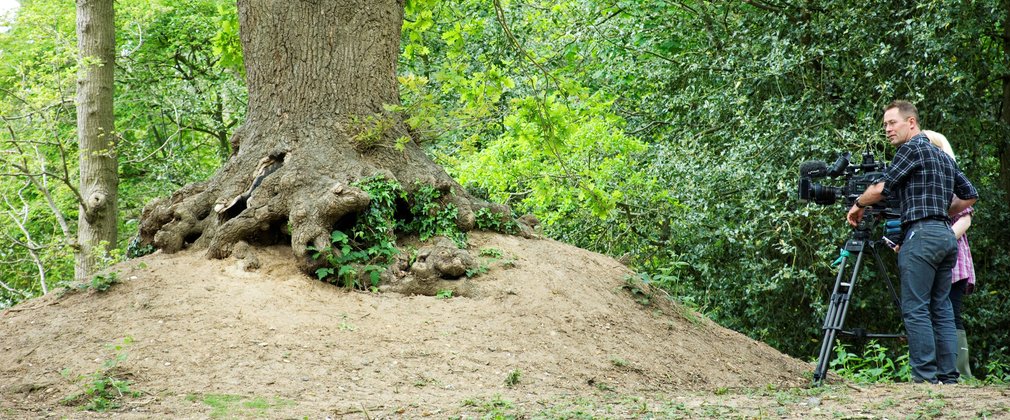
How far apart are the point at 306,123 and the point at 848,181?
154 inches

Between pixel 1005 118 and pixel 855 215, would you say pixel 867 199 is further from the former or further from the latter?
pixel 1005 118

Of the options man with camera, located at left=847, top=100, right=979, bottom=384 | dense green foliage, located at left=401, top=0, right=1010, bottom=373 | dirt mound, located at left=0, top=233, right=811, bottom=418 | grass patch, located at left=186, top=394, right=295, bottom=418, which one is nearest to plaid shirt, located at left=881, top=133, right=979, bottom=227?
man with camera, located at left=847, top=100, right=979, bottom=384

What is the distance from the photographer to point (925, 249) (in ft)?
18.3

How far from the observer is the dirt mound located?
454cm

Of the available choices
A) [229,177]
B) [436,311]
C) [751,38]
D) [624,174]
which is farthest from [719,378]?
[624,174]

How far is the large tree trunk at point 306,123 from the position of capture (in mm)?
6285

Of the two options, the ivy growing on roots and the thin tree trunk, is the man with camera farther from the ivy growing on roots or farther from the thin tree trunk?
the thin tree trunk

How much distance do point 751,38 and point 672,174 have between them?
1853mm

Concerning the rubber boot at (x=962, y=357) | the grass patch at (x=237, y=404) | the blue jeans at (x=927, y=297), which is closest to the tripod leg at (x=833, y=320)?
the blue jeans at (x=927, y=297)

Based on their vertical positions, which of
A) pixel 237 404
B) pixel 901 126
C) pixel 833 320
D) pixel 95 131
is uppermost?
pixel 95 131

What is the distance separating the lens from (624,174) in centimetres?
1207

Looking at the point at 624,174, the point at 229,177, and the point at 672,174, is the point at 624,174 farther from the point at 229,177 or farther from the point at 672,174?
the point at 229,177

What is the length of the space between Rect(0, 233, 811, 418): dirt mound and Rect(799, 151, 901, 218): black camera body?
4.00ft

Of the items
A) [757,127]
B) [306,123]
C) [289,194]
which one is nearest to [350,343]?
[289,194]
